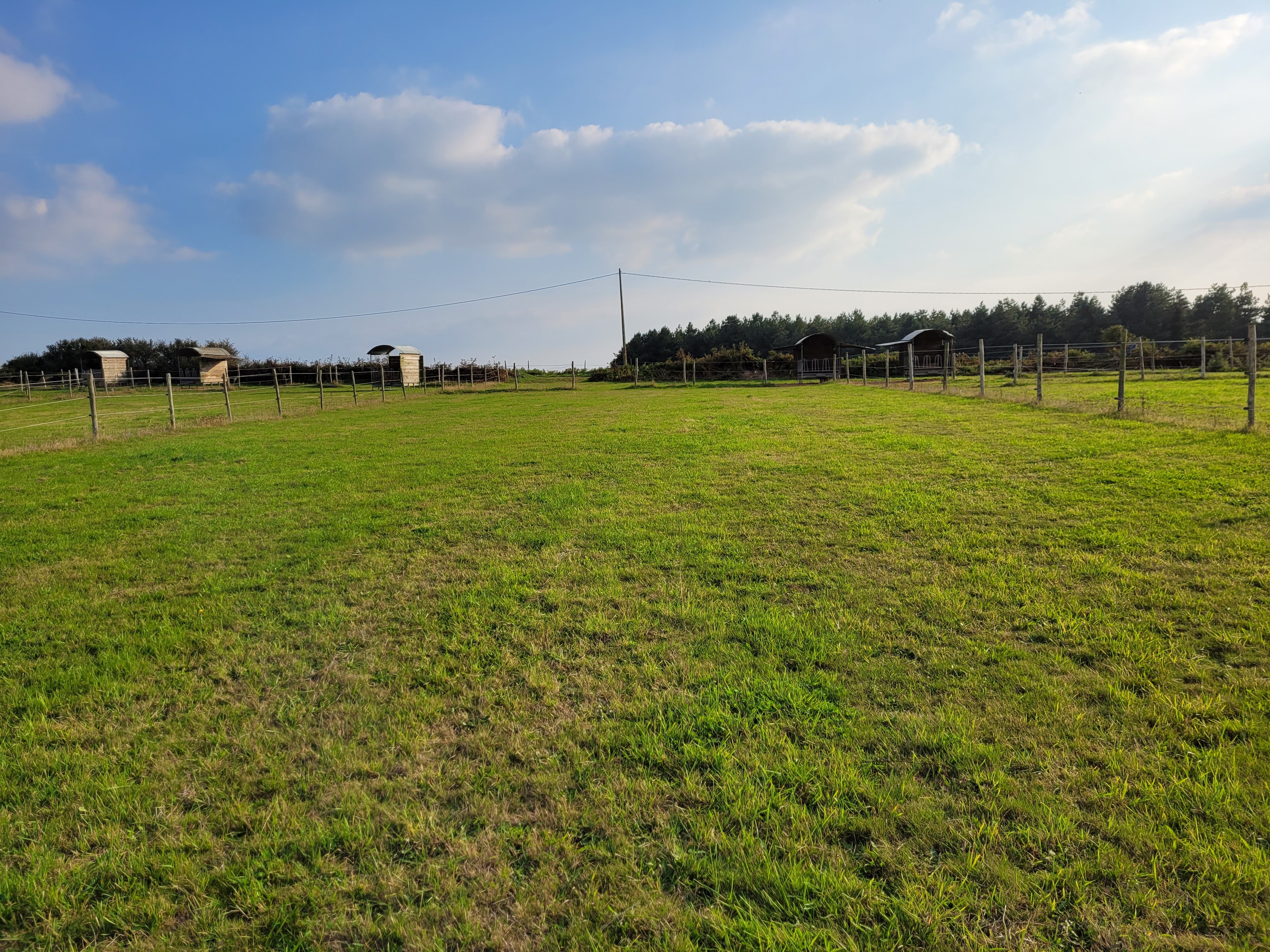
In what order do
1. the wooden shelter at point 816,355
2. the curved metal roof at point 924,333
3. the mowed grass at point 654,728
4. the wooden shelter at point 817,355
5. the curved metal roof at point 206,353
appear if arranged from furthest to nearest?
the curved metal roof at point 206,353, the wooden shelter at point 816,355, the wooden shelter at point 817,355, the curved metal roof at point 924,333, the mowed grass at point 654,728

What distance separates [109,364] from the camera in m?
50.3

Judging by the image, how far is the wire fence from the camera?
15.6m

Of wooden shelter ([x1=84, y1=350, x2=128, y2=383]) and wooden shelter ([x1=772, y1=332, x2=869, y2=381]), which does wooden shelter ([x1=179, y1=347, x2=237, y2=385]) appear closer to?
wooden shelter ([x1=84, y1=350, x2=128, y2=383])

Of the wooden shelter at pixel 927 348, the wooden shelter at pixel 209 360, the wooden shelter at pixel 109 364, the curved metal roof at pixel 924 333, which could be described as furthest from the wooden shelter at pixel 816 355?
the wooden shelter at pixel 109 364

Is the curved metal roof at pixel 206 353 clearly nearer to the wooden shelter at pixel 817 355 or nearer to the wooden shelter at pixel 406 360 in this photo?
the wooden shelter at pixel 406 360

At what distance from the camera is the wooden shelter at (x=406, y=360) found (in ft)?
157

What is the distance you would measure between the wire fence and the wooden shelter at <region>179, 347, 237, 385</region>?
621 mm

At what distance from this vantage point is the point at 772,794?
8.05 ft

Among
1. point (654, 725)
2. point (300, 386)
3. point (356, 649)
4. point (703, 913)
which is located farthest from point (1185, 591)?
point (300, 386)

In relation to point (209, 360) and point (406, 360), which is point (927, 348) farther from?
point (209, 360)

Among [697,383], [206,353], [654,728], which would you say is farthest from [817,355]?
[206,353]

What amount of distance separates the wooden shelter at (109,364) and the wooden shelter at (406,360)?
20.2m

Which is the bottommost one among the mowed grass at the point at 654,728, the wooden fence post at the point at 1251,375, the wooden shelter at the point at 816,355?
the mowed grass at the point at 654,728

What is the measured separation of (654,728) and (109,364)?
65268mm
